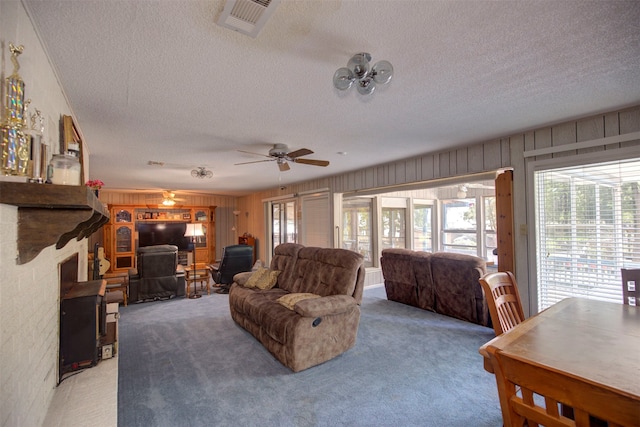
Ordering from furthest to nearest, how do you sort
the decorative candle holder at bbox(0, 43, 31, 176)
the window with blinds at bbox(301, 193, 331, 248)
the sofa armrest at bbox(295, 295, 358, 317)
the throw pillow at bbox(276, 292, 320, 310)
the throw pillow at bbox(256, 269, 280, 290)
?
the window with blinds at bbox(301, 193, 331, 248), the throw pillow at bbox(256, 269, 280, 290), the throw pillow at bbox(276, 292, 320, 310), the sofa armrest at bbox(295, 295, 358, 317), the decorative candle holder at bbox(0, 43, 31, 176)

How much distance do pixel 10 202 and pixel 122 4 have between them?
3.22ft

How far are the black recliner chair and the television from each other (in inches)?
146

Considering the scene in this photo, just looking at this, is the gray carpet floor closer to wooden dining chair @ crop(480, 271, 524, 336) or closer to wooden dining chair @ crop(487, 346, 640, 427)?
wooden dining chair @ crop(480, 271, 524, 336)

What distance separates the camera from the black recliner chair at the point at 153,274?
194 inches

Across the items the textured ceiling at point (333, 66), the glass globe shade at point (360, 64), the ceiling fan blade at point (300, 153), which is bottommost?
the ceiling fan blade at point (300, 153)

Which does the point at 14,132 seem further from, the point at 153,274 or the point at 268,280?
the point at 153,274

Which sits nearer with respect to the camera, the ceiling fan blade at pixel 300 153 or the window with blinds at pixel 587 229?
the window with blinds at pixel 587 229

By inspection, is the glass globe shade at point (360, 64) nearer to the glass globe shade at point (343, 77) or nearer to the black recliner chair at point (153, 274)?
the glass globe shade at point (343, 77)

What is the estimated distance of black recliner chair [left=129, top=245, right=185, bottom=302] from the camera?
4.93 m

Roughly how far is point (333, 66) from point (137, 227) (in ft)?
28.2

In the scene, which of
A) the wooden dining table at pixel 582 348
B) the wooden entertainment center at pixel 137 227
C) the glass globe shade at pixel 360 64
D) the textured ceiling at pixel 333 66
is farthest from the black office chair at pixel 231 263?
the wooden dining table at pixel 582 348

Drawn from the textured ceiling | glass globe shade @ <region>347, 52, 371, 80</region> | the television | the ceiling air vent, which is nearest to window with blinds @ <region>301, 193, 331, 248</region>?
the textured ceiling

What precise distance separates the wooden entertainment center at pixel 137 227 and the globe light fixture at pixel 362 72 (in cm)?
749

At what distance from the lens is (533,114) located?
9.00ft
